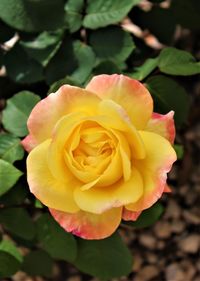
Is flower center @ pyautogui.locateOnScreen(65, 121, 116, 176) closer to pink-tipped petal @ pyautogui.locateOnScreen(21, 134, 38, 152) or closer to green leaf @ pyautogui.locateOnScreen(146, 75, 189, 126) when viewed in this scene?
pink-tipped petal @ pyautogui.locateOnScreen(21, 134, 38, 152)

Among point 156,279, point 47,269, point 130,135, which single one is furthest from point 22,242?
point 130,135

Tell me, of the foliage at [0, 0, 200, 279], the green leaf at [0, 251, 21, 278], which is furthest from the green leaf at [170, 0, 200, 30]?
the green leaf at [0, 251, 21, 278]

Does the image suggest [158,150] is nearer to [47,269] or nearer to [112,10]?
[112,10]

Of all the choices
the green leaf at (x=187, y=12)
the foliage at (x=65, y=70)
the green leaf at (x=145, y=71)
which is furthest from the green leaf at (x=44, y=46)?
the green leaf at (x=187, y=12)

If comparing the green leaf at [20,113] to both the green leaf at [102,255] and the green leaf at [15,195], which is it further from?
the green leaf at [102,255]

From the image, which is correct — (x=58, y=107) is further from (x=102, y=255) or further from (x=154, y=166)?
(x=102, y=255)

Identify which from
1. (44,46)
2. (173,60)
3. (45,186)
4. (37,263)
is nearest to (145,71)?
(173,60)
